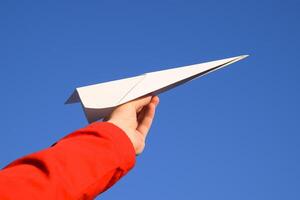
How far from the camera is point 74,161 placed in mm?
1123

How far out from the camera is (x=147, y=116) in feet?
5.86

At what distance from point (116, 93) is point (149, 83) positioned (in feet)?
0.53

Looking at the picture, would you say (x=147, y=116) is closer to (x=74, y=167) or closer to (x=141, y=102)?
(x=141, y=102)

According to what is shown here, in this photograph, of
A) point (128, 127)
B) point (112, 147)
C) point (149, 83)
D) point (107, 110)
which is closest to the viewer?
point (112, 147)

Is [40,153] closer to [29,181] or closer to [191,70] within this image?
[29,181]

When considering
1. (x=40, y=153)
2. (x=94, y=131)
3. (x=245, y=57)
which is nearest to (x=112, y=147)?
(x=94, y=131)

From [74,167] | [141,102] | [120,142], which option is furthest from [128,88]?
[74,167]

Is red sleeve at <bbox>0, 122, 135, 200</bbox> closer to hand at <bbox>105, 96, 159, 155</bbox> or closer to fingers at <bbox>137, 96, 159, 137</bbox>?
hand at <bbox>105, 96, 159, 155</bbox>

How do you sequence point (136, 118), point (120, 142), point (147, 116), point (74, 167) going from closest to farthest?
1. point (74, 167)
2. point (120, 142)
3. point (136, 118)
4. point (147, 116)

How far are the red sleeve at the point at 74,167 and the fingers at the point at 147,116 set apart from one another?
0.40 metres

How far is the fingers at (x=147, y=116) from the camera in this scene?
5.60 ft

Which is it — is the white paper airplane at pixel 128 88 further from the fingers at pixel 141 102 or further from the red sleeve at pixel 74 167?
the red sleeve at pixel 74 167

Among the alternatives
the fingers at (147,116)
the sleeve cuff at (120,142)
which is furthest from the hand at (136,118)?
the sleeve cuff at (120,142)

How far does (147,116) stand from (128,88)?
16cm
